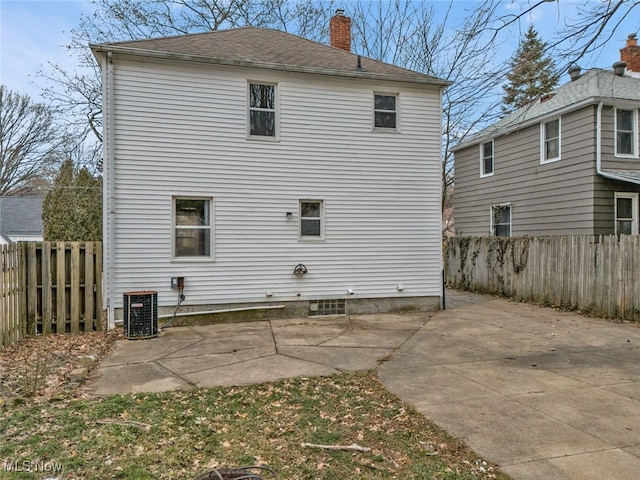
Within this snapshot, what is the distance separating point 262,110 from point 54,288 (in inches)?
210

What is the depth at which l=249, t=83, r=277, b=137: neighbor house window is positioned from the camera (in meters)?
8.93

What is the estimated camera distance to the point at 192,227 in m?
8.52

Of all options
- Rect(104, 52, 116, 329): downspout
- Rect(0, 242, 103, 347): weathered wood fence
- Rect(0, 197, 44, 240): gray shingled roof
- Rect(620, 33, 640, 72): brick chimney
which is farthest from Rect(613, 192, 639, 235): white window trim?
Rect(0, 197, 44, 240): gray shingled roof

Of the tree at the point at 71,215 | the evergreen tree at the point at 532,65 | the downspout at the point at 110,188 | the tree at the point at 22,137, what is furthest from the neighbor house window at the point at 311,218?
the tree at the point at 22,137

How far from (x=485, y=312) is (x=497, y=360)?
4352 millimetres

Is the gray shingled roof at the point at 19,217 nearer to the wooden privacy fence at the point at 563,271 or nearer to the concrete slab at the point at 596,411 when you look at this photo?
the wooden privacy fence at the point at 563,271

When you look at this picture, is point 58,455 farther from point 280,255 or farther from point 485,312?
point 485,312

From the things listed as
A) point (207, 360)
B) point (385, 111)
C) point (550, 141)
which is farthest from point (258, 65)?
point (550, 141)

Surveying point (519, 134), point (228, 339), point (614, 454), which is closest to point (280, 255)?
point (228, 339)

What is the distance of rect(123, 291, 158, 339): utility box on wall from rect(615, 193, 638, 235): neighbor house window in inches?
477

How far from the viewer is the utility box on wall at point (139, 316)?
23.1 feet

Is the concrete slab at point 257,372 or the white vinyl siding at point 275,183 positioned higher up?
the white vinyl siding at point 275,183

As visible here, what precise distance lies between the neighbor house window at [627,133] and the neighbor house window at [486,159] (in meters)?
4.13

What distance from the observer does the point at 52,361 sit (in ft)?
17.6
